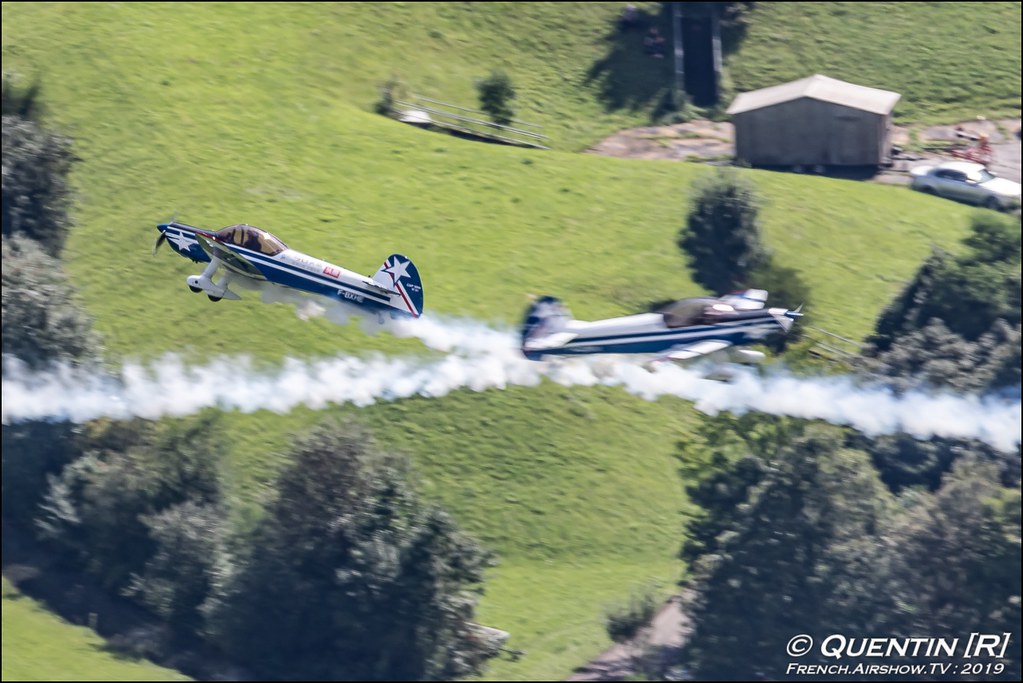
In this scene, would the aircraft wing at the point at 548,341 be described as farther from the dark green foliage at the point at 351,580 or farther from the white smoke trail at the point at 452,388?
the dark green foliage at the point at 351,580

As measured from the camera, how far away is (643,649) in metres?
86.2

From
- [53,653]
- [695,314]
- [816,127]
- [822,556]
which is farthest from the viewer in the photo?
[816,127]

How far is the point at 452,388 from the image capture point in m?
75.6

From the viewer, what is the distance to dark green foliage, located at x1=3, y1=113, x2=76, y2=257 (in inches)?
2662

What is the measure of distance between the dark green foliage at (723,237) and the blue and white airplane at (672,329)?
34.5 m

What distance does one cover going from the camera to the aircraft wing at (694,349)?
52719 millimetres

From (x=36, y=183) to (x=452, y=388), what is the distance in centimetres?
2258

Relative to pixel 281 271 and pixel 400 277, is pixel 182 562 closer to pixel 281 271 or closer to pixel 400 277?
pixel 281 271

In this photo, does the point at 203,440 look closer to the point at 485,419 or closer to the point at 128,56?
the point at 485,419

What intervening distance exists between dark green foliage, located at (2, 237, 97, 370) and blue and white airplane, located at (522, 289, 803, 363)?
117 feet

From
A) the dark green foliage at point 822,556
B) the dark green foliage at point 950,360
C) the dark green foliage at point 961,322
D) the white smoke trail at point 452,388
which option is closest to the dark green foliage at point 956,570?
the dark green foliage at point 822,556

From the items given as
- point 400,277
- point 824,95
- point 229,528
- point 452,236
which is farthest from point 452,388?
point 824,95

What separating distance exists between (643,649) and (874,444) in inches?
820

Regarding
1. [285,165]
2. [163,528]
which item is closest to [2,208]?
[163,528]
